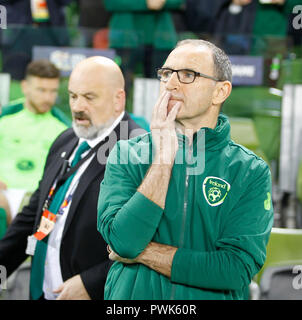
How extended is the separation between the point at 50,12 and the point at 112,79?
3.53 m

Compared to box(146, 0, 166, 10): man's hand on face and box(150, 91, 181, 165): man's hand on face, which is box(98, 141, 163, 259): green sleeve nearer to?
box(150, 91, 181, 165): man's hand on face

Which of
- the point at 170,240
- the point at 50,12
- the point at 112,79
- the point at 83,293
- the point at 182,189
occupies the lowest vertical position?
the point at 83,293

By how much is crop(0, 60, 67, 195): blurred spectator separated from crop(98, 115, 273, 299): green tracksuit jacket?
173cm

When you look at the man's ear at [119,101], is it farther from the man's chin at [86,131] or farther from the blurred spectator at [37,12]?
the blurred spectator at [37,12]

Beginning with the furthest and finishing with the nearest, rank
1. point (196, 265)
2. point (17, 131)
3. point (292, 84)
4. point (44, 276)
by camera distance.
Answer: point (292, 84) → point (17, 131) → point (44, 276) → point (196, 265)

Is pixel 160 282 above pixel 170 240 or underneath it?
underneath

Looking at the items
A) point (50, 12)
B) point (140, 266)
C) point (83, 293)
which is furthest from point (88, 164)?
point (50, 12)

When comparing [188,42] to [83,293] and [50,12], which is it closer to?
[83,293]

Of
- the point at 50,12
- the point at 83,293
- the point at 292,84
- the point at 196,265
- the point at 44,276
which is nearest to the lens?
the point at 196,265

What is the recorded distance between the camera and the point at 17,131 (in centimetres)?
354

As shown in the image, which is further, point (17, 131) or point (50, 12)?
point (50, 12)

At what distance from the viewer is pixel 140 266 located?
164 cm

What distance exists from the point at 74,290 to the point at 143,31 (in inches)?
130

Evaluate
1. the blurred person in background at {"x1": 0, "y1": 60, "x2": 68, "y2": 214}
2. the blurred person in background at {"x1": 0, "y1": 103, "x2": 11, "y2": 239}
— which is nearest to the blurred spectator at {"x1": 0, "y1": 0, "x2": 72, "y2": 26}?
the blurred person in background at {"x1": 0, "y1": 60, "x2": 68, "y2": 214}
